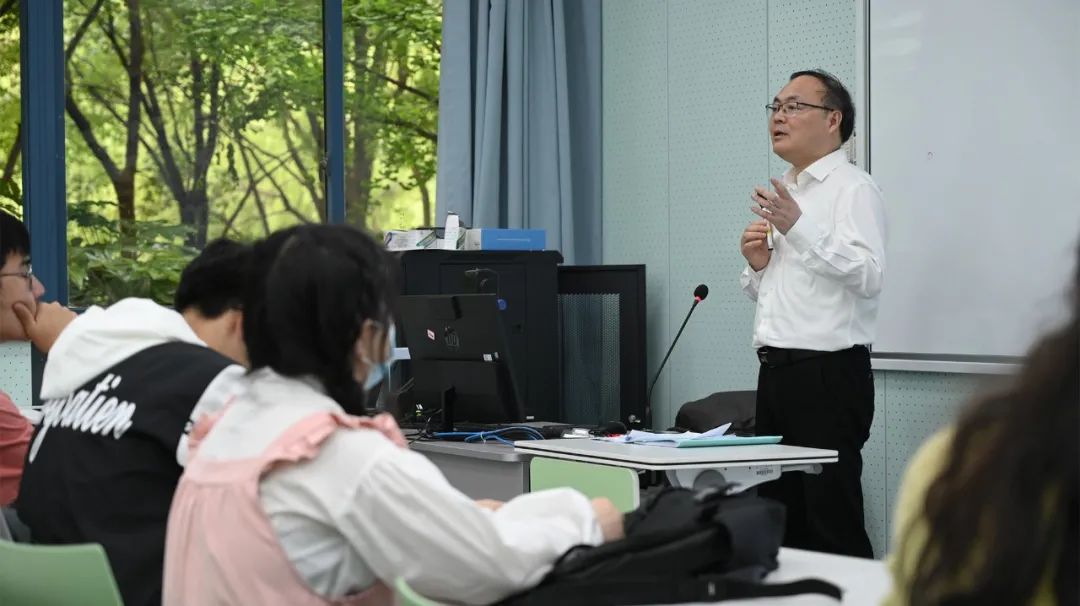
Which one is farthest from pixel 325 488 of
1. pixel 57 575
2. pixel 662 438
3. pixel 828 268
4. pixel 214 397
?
pixel 828 268

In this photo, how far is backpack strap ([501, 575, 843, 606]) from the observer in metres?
1.58

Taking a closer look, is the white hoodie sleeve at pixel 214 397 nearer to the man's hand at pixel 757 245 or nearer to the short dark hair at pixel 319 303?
the short dark hair at pixel 319 303

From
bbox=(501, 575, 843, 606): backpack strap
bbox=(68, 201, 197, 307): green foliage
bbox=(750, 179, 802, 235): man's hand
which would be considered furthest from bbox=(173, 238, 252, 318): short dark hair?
bbox=(68, 201, 197, 307): green foliage

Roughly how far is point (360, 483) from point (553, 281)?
3.27 meters

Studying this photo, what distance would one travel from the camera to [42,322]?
3.17 m

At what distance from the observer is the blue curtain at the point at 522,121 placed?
5441 mm

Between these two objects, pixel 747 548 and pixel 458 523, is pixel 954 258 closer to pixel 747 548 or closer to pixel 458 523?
pixel 747 548

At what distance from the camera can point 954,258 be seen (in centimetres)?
425

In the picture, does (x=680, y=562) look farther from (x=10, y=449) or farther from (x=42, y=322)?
(x=42, y=322)

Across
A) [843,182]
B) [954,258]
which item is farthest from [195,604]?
[954,258]

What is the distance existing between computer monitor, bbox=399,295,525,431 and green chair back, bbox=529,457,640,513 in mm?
A: 800

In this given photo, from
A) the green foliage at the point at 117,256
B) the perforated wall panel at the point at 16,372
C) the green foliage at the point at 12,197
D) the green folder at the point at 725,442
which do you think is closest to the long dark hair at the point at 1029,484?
the green folder at the point at 725,442

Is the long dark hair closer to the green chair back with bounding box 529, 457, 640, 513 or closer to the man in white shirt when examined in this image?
the green chair back with bounding box 529, 457, 640, 513

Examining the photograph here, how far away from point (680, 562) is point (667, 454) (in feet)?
4.46
